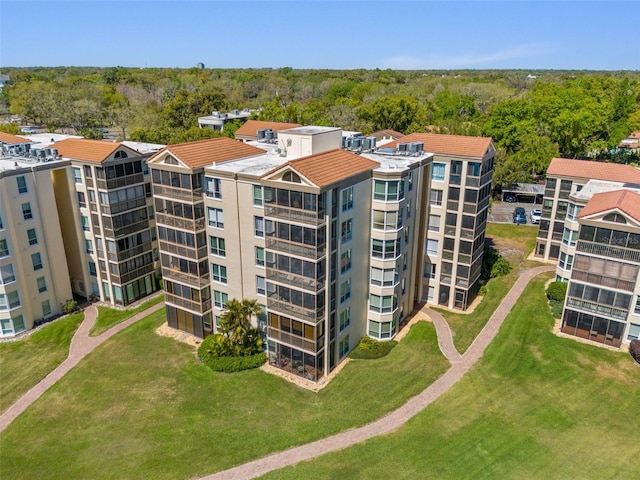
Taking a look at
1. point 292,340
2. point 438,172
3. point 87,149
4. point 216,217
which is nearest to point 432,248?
point 438,172

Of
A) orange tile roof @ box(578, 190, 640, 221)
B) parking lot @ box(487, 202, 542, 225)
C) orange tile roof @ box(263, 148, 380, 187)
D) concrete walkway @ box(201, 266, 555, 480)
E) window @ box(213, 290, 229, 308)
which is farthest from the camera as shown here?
parking lot @ box(487, 202, 542, 225)

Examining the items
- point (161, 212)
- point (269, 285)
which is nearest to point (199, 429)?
point (269, 285)

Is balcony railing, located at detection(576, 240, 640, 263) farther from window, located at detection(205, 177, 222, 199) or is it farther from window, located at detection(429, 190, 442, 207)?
window, located at detection(205, 177, 222, 199)

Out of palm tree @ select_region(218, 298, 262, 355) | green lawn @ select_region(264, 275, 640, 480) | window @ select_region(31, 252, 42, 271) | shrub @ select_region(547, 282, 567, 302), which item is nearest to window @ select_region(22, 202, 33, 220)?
window @ select_region(31, 252, 42, 271)

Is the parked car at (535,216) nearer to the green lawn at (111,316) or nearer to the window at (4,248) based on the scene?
the green lawn at (111,316)

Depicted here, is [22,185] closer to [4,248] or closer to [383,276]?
[4,248]

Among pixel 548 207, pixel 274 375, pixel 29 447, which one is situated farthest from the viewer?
pixel 548 207

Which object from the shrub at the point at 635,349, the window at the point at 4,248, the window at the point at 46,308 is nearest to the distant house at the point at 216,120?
the window at the point at 46,308

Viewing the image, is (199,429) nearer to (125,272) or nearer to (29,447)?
(29,447)
